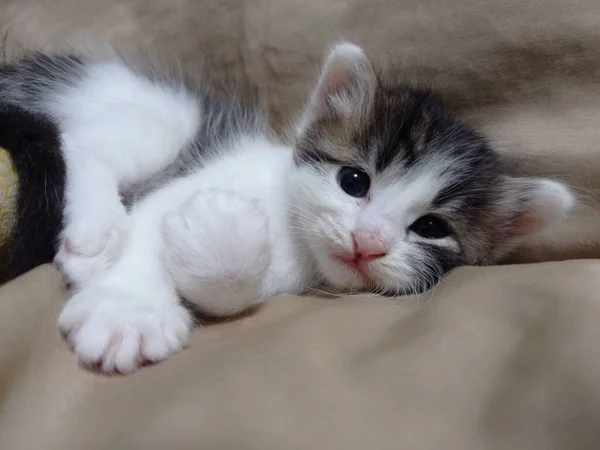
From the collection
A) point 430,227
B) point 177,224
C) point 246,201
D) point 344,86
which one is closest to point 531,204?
point 430,227

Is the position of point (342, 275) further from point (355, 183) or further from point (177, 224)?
point (177, 224)

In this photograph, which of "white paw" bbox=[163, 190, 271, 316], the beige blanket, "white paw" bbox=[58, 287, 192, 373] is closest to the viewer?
the beige blanket

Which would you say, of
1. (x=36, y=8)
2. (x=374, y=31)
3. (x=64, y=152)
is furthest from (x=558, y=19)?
(x=36, y=8)

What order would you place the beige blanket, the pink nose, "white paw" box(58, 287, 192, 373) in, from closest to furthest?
1. the beige blanket
2. "white paw" box(58, 287, 192, 373)
3. the pink nose

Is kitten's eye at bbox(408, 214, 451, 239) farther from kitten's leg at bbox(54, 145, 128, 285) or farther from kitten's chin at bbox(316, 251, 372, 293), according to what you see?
kitten's leg at bbox(54, 145, 128, 285)

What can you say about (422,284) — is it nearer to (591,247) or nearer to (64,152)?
(591,247)

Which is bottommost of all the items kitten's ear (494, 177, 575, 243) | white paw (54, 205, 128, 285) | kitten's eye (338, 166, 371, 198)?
kitten's ear (494, 177, 575, 243)

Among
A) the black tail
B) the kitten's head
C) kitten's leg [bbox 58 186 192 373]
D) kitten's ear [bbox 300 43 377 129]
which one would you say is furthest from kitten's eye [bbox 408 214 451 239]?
the black tail
